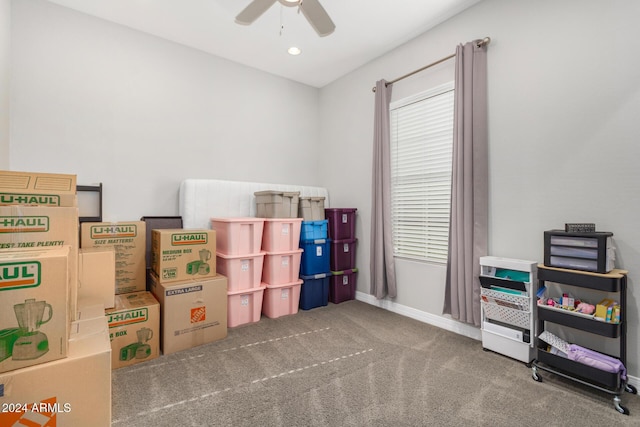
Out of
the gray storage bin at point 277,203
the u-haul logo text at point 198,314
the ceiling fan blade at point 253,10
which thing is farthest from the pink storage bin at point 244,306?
the ceiling fan blade at point 253,10

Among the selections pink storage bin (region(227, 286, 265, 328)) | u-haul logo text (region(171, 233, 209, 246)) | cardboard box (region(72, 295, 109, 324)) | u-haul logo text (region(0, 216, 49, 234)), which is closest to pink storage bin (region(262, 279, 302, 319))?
pink storage bin (region(227, 286, 265, 328))

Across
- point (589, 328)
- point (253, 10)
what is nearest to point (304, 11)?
point (253, 10)

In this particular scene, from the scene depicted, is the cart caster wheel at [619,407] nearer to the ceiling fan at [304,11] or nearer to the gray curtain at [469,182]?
the gray curtain at [469,182]

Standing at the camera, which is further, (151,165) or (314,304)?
(314,304)

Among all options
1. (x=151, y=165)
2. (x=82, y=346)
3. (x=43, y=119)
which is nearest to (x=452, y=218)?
(x=82, y=346)

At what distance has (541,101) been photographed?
2.30 m

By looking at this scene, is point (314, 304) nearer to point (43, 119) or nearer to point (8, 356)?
point (8, 356)

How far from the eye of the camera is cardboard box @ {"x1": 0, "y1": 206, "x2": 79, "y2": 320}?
4.27 feet

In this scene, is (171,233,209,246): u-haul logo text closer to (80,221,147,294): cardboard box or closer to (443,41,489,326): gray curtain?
(80,221,147,294): cardboard box

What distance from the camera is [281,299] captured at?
10.6 ft

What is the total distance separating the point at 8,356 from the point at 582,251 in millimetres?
2936

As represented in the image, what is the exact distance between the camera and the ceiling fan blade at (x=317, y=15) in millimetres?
2059

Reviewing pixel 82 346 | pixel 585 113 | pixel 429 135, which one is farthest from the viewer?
pixel 429 135

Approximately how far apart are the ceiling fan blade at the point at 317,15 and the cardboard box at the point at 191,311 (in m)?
2.22
